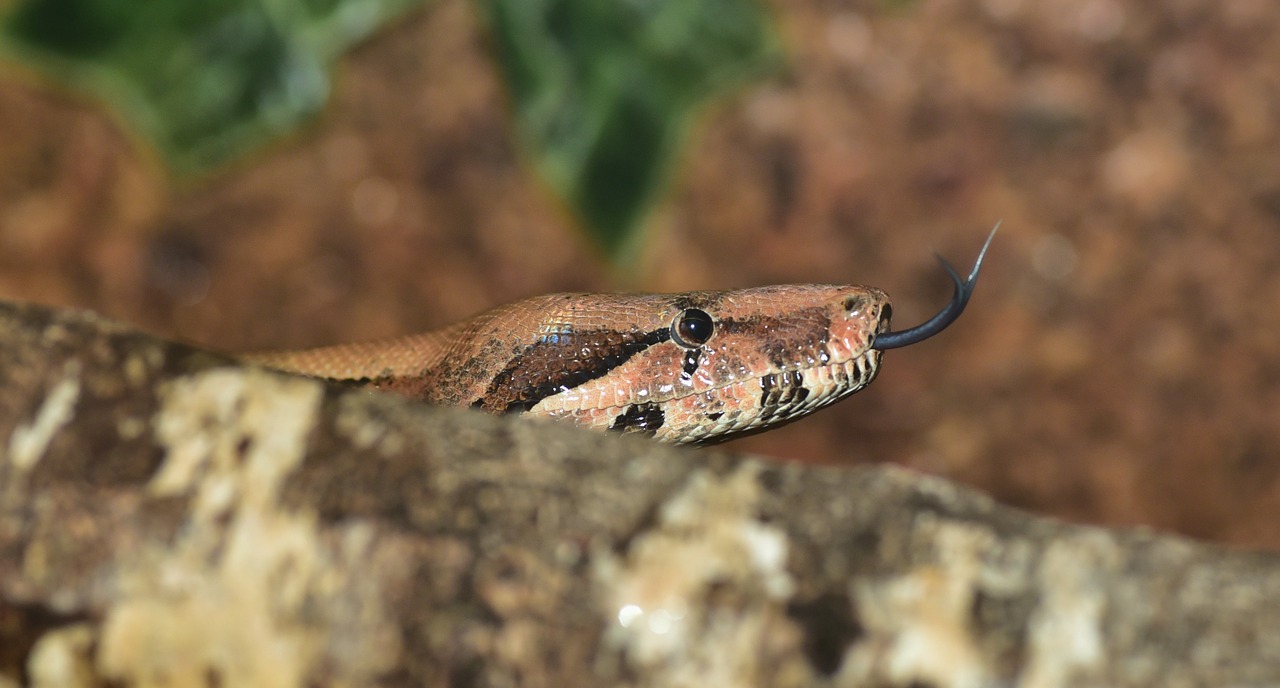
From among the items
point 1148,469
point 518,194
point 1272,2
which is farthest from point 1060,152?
point 518,194

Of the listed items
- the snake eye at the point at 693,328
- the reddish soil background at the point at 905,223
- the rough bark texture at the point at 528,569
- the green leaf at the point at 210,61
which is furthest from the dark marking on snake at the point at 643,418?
the green leaf at the point at 210,61

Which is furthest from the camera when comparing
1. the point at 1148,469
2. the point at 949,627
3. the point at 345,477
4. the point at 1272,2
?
the point at 1148,469

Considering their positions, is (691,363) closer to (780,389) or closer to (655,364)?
(655,364)

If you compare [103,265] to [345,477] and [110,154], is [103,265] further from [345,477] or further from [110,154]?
[345,477]

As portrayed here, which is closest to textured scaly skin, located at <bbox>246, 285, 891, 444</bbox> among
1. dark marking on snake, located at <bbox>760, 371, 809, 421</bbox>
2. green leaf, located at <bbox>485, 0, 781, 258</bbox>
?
dark marking on snake, located at <bbox>760, 371, 809, 421</bbox>

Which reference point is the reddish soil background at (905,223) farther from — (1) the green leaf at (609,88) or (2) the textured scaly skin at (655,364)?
(2) the textured scaly skin at (655,364)

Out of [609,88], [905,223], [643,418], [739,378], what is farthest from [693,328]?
[905,223]
